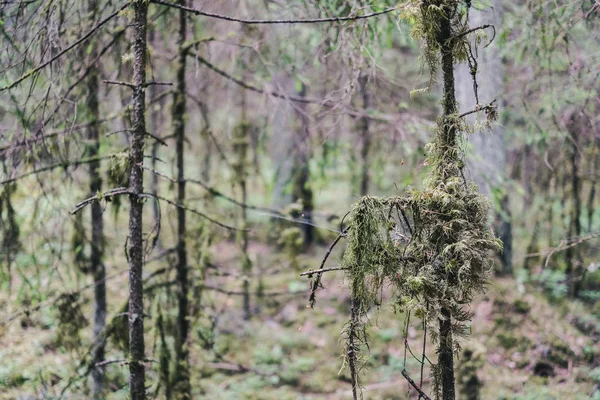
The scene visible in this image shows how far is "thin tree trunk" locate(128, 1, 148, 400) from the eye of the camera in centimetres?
407

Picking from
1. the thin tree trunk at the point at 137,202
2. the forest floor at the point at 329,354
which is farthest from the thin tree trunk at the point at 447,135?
the forest floor at the point at 329,354

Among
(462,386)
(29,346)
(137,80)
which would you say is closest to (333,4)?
(137,80)

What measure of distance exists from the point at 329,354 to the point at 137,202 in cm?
554

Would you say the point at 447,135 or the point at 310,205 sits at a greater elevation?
the point at 310,205

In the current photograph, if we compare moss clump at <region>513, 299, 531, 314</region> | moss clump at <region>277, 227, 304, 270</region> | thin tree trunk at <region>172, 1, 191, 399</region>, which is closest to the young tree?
thin tree trunk at <region>172, 1, 191, 399</region>

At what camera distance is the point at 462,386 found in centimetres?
666

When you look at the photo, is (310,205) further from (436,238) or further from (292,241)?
(436,238)

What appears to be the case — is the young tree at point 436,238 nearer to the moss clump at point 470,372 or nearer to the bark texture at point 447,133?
the bark texture at point 447,133

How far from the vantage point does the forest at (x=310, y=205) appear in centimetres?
307

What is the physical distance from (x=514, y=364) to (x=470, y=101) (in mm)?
3993

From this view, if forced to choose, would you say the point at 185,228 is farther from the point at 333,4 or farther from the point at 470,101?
the point at 470,101

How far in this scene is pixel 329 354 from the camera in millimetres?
8562

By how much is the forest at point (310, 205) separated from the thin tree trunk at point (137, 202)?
0.7 inches

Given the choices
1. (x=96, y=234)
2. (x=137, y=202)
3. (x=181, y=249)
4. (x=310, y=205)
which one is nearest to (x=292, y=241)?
(x=181, y=249)
